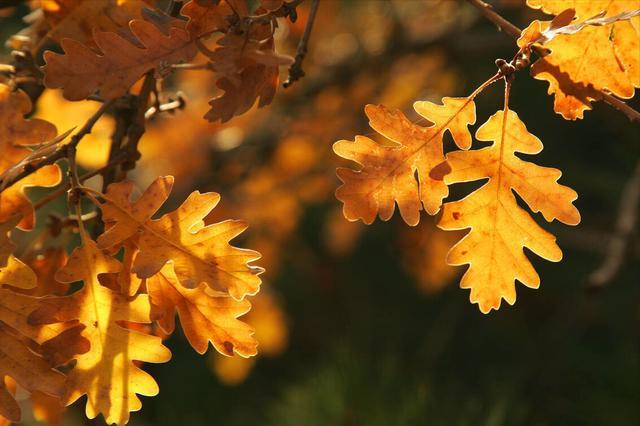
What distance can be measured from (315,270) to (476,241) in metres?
2.88


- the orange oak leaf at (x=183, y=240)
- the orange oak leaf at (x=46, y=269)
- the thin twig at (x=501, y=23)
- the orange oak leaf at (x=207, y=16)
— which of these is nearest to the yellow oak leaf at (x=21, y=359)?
the orange oak leaf at (x=183, y=240)

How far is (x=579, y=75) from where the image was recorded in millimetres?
1017

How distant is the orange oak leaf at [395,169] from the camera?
1.01 metres

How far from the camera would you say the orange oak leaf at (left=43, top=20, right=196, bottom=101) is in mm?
1036

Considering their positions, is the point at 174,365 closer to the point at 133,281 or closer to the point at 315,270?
the point at 315,270

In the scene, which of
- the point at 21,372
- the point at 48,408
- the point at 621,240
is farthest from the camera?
the point at 621,240

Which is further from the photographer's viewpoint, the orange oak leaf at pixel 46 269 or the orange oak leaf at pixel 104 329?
the orange oak leaf at pixel 46 269

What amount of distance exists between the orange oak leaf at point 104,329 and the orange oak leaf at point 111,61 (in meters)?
0.19

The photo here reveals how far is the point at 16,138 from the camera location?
3.76 ft

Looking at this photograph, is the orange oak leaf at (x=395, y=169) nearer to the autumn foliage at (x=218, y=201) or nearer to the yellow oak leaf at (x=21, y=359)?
the autumn foliage at (x=218, y=201)

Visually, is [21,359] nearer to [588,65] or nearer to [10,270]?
[10,270]

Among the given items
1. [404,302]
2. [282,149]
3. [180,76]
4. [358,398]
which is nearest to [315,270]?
[404,302]

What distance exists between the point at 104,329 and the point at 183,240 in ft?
0.46

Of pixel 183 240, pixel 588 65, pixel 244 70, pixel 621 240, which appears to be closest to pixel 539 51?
pixel 588 65
